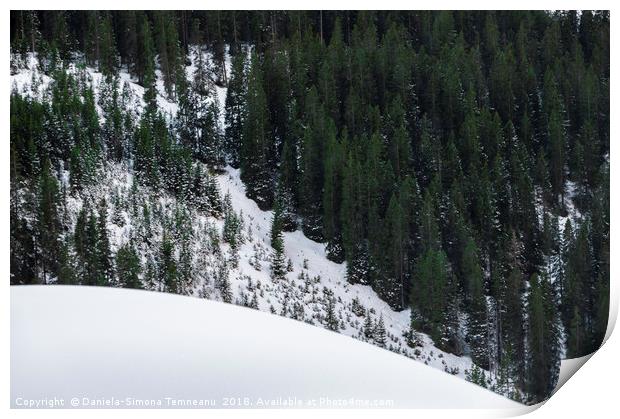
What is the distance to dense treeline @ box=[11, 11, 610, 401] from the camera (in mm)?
16578

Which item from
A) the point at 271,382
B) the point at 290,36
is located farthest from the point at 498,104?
the point at 271,382

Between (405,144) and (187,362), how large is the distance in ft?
18.9

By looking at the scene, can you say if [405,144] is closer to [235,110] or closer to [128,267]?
[235,110]

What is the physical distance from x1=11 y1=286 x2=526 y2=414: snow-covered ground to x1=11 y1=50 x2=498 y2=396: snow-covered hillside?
379mm

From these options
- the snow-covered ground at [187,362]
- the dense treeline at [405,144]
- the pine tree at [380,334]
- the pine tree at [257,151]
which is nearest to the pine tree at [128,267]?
the dense treeline at [405,144]

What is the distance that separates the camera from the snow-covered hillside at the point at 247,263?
16266mm

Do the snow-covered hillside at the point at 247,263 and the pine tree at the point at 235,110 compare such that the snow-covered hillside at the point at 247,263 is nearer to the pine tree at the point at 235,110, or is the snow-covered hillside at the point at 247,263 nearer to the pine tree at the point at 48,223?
the pine tree at the point at 48,223

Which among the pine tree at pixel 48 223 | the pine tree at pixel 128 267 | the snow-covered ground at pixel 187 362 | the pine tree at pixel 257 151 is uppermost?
the pine tree at pixel 257 151

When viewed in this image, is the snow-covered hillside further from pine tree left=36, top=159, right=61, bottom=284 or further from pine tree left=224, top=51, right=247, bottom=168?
pine tree left=224, top=51, right=247, bottom=168

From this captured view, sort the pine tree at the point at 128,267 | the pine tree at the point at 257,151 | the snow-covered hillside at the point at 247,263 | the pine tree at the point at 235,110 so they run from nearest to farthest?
the pine tree at the point at 128,267 < the snow-covered hillside at the point at 247,263 < the pine tree at the point at 257,151 < the pine tree at the point at 235,110

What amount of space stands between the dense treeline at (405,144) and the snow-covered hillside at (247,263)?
0.27 meters

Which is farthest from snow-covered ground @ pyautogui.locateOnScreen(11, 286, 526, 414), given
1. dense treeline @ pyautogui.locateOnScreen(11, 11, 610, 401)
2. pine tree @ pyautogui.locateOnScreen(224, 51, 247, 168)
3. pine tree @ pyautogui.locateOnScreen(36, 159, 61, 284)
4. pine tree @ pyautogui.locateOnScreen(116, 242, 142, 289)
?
pine tree @ pyautogui.locateOnScreen(224, 51, 247, 168)

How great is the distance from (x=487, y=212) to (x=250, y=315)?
15.4 ft

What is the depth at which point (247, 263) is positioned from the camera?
16.7 meters
